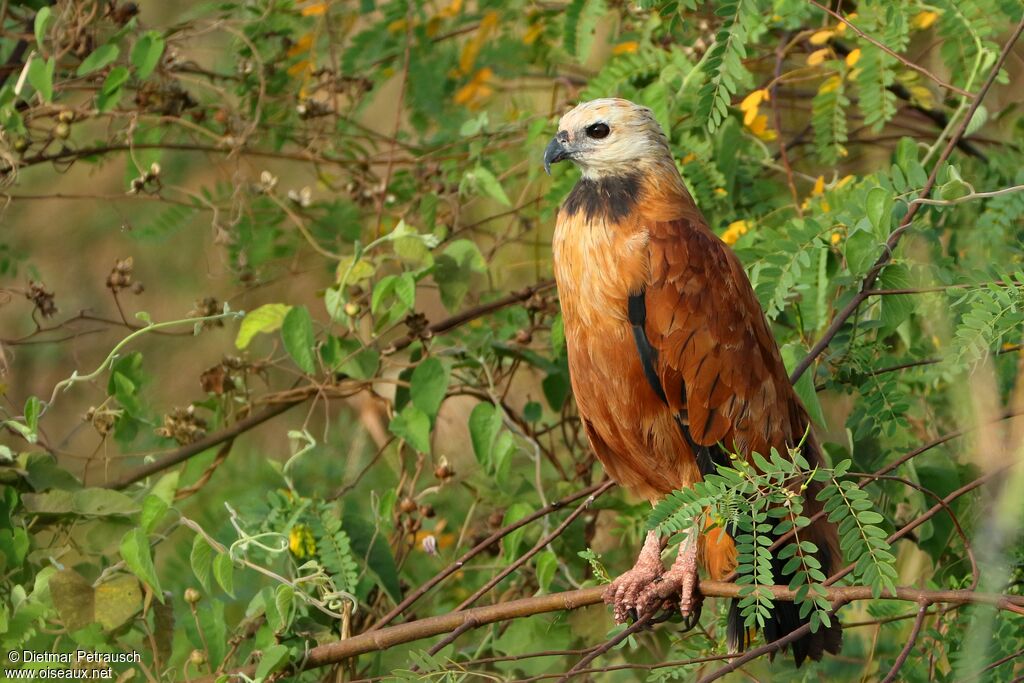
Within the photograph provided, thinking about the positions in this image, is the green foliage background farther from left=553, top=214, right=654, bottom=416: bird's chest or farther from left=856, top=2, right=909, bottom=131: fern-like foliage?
left=553, top=214, right=654, bottom=416: bird's chest

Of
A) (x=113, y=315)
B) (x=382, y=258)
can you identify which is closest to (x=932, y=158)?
(x=382, y=258)

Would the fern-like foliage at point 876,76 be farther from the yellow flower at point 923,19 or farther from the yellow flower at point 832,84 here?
the yellow flower at point 923,19

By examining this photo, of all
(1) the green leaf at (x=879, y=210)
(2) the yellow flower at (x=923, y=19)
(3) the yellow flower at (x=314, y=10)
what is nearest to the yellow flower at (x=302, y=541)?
(1) the green leaf at (x=879, y=210)

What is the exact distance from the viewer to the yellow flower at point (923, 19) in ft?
12.1

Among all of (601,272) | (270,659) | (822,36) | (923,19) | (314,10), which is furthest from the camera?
(314,10)

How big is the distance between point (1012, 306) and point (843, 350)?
2.24 ft

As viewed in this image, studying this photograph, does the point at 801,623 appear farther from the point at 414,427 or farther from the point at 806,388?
the point at 414,427

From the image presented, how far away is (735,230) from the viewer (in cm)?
349

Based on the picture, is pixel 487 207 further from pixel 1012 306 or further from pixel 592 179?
pixel 1012 306

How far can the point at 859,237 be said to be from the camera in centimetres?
266

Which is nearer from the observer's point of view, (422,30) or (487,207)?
(422,30)

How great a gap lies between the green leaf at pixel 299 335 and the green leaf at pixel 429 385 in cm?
31

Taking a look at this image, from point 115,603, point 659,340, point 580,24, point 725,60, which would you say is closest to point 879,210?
point 725,60

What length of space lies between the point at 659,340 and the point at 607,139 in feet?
2.05
